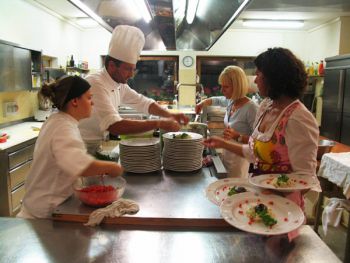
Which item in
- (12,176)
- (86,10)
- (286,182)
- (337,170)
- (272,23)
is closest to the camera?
(286,182)

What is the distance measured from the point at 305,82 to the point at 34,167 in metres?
1.23

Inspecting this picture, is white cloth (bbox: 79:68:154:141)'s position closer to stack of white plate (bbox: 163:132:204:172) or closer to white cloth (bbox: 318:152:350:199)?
stack of white plate (bbox: 163:132:204:172)

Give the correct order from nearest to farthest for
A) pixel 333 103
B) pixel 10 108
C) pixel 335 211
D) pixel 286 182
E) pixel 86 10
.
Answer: pixel 286 182 → pixel 86 10 → pixel 335 211 → pixel 10 108 → pixel 333 103

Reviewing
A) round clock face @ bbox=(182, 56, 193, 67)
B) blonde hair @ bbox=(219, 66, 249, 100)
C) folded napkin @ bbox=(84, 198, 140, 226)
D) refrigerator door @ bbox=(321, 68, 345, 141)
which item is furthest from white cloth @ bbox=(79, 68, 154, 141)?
round clock face @ bbox=(182, 56, 193, 67)

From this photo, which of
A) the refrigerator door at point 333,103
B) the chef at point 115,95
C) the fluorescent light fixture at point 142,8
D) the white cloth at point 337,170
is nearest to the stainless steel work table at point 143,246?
the chef at point 115,95

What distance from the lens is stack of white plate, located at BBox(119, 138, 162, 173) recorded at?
159 cm

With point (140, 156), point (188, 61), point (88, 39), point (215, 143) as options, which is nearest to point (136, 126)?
point (140, 156)

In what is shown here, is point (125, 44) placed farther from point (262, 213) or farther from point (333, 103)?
point (333, 103)

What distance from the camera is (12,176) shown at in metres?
3.08

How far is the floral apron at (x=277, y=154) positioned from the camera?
1236 mm

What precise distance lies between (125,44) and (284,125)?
3.34 ft

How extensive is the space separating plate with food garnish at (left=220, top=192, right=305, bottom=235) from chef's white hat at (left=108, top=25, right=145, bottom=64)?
1.08m

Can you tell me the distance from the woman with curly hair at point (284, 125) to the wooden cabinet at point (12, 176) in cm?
254

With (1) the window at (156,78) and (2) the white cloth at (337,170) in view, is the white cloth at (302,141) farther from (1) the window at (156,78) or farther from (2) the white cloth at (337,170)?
(1) the window at (156,78)
